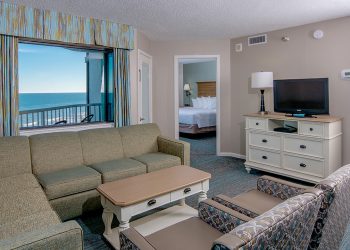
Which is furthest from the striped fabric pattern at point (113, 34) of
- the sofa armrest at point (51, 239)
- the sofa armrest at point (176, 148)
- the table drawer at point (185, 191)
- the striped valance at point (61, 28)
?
the sofa armrest at point (51, 239)

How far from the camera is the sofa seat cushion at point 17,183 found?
233 centimetres

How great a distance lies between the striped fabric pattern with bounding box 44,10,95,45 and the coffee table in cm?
228

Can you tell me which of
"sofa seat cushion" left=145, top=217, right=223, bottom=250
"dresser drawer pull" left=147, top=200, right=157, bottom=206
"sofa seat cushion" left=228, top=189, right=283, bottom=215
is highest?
"sofa seat cushion" left=228, top=189, right=283, bottom=215

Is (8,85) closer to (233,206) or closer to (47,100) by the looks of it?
(47,100)

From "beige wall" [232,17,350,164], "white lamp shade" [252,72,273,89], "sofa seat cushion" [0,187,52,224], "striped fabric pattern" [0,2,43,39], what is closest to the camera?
"sofa seat cushion" [0,187,52,224]

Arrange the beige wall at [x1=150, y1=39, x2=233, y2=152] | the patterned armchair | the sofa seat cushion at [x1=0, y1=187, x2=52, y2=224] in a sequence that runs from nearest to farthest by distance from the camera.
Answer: the patterned armchair
the sofa seat cushion at [x1=0, y1=187, x2=52, y2=224]
the beige wall at [x1=150, y1=39, x2=233, y2=152]

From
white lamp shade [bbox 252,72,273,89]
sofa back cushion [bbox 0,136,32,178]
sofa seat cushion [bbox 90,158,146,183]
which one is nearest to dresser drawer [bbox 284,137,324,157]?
white lamp shade [bbox 252,72,273,89]

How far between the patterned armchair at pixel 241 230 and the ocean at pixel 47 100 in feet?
9.60

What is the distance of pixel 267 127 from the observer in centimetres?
411

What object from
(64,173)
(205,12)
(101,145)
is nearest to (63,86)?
(101,145)

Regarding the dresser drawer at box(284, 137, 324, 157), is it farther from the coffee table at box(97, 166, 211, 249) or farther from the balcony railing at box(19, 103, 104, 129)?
the balcony railing at box(19, 103, 104, 129)

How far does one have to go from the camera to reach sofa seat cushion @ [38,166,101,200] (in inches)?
101

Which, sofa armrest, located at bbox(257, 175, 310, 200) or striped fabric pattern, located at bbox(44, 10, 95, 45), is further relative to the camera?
striped fabric pattern, located at bbox(44, 10, 95, 45)

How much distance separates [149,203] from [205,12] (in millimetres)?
2648
